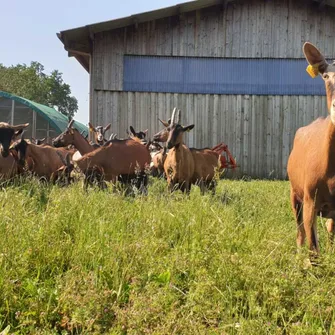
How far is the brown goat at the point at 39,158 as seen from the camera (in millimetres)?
9719

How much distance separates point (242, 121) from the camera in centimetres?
1581

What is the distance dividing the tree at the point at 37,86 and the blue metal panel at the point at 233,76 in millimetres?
44377

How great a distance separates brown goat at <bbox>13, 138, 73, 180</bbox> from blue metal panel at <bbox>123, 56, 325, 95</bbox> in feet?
19.6

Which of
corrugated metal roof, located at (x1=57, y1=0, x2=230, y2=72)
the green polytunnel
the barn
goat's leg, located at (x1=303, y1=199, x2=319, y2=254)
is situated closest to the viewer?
goat's leg, located at (x1=303, y1=199, x2=319, y2=254)

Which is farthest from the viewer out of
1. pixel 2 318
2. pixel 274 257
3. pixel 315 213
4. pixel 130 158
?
pixel 130 158

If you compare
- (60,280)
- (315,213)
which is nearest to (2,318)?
(60,280)

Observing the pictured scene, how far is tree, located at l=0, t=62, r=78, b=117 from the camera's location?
56188 mm

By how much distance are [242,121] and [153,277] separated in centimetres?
1319

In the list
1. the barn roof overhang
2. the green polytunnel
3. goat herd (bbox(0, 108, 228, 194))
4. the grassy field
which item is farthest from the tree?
the grassy field

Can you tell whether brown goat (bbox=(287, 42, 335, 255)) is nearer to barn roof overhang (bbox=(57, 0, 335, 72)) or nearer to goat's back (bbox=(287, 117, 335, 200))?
goat's back (bbox=(287, 117, 335, 200))

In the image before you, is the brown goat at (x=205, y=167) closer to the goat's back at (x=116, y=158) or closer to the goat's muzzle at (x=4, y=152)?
the goat's back at (x=116, y=158)

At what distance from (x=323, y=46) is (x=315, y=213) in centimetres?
1378

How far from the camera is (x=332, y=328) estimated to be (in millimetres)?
2439

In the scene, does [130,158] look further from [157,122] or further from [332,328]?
[332,328]
